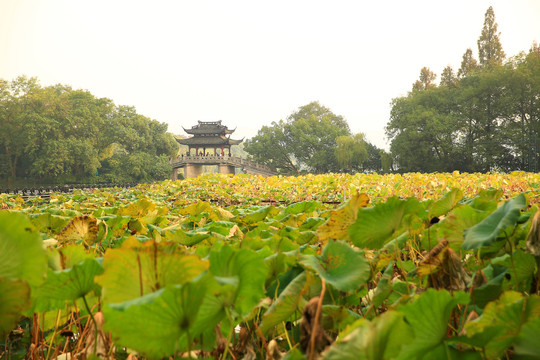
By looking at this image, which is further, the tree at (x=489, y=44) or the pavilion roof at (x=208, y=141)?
the pavilion roof at (x=208, y=141)

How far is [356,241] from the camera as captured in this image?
2.02 feet

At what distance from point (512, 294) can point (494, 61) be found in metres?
30.1

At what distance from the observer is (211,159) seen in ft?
98.6

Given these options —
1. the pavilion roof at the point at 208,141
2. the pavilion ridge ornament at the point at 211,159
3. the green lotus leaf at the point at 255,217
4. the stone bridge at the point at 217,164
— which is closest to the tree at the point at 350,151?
the pavilion ridge ornament at the point at 211,159

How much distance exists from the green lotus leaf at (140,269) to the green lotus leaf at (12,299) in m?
0.08

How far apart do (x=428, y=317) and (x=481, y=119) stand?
2702cm

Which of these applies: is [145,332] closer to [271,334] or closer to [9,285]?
[9,285]

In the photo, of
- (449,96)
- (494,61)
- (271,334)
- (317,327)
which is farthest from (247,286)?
(494,61)

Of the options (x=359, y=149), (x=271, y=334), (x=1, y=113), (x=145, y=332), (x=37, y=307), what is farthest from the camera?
(x=359, y=149)

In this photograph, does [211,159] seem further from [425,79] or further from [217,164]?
[425,79]

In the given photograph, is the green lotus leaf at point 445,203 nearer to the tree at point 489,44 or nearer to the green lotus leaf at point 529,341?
the green lotus leaf at point 529,341

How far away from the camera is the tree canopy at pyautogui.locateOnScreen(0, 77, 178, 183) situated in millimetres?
23750

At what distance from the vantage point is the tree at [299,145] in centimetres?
3250

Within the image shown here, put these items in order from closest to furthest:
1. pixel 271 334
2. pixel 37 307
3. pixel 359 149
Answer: pixel 37 307 < pixel 271 334 < pixel 359 149
